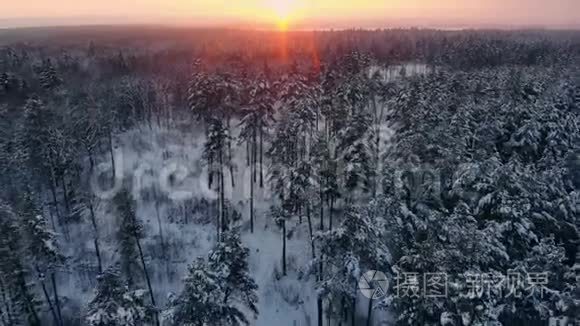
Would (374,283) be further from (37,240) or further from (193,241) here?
(193,241)

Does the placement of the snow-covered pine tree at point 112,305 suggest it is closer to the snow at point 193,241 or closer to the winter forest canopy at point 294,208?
the winter forest canopy at point 294,208

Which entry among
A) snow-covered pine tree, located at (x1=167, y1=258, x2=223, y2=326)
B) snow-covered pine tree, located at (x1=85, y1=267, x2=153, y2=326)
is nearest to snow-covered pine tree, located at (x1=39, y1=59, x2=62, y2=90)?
snow-covered pine tree, located at (x1=85, y1=267, x2=153, y2=326)

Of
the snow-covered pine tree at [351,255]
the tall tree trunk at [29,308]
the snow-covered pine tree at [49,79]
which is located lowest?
the tall tree trunk at [29,308]

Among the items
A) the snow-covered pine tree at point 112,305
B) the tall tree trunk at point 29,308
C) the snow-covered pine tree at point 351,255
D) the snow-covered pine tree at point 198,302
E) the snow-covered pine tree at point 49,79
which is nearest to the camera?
the snow-covered pine tree at point 198,302

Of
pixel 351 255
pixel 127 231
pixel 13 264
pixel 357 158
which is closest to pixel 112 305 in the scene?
pixel 127 231

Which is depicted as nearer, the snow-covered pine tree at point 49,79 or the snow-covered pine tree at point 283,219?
the snow-covered pine tree at point 283,219

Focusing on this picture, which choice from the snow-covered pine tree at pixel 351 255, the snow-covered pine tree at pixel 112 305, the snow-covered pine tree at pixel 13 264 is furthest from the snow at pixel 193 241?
the snow-covered pine tree at pixel 112 305
